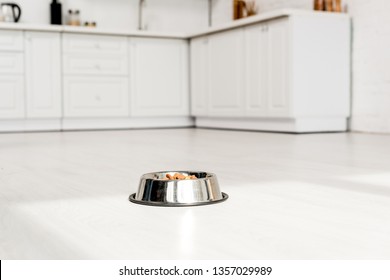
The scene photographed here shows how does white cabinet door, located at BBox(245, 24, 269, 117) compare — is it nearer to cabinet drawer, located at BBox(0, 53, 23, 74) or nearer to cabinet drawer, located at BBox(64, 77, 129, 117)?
cabinet drawer, located at BBox(64, 77, 129, 117)

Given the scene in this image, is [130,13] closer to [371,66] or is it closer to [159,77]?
[159,77]

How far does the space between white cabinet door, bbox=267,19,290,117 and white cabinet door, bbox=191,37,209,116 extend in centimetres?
105

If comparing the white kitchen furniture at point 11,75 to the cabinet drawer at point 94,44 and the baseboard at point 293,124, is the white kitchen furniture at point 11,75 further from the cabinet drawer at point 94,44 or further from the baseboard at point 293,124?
the baseboard at point 293,124

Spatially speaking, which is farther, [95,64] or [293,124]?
[95,64]

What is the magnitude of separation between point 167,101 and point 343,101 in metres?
1.84

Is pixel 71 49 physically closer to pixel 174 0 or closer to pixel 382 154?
pixel 174 0

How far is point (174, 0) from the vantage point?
6.38 m

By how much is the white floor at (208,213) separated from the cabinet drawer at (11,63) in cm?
281

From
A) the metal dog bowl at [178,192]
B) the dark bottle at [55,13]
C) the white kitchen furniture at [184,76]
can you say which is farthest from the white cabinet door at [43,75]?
the metal dog bowl at [178,192]

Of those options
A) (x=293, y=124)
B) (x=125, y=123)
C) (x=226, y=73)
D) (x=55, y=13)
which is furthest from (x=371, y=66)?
(x=55, y=13)

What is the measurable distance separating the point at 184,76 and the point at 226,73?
0.75 metres

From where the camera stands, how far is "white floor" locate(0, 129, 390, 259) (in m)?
0.96

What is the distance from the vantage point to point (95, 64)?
5.33 m

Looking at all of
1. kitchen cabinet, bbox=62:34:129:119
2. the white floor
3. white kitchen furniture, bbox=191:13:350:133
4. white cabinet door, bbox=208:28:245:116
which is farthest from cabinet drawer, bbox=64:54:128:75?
the white floor
